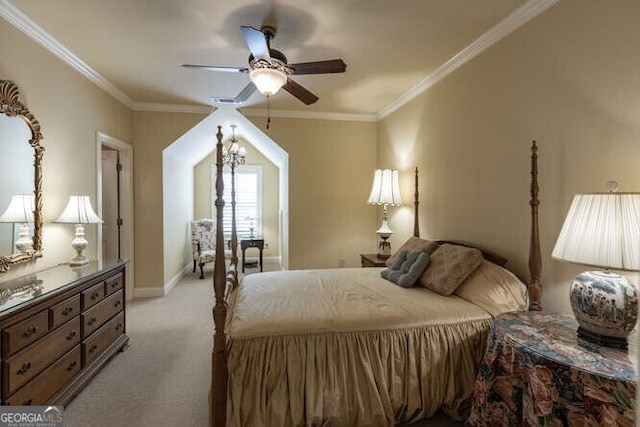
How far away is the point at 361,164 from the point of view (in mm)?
4711

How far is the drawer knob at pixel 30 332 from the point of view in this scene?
5.61 ft

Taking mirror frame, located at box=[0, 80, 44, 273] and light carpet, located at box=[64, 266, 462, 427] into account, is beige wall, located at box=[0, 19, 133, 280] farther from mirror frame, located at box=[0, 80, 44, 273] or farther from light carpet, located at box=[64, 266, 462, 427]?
light carpet, located at box=[64, 266, 462, 427]

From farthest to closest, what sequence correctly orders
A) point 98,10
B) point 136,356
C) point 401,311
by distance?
point 136,356 < point 98,10 < point 401,311

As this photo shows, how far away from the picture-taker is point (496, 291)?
2.04 m

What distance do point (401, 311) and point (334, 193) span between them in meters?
2.87

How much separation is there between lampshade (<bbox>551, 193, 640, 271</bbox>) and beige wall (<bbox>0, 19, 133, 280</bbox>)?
3385mm

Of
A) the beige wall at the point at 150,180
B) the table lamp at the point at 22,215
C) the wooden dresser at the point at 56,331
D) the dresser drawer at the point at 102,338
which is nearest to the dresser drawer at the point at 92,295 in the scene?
the wooden dresser at the point at 56,331

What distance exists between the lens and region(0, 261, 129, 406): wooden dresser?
1643mm

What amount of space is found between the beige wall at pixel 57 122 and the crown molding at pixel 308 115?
1.77 metres

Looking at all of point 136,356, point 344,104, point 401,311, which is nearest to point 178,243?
point 136,356

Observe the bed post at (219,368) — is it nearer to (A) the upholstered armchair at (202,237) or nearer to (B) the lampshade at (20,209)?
(B) the lampshade at (20,209)

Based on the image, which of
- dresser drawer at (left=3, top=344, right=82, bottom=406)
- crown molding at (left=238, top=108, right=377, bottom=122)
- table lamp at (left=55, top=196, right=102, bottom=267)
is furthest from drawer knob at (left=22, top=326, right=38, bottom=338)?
crown molding at (left=238, top=108, right=377, bottom=122)

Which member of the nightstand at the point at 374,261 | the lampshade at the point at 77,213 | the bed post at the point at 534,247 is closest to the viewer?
the bed post at the point at 534,247

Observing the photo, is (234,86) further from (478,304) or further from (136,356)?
(478,304)
